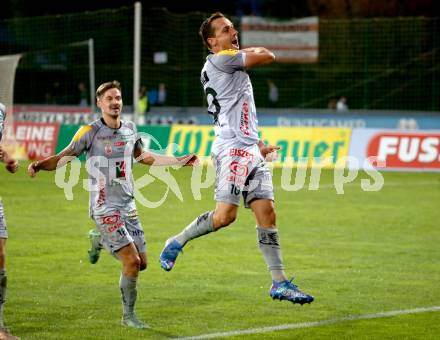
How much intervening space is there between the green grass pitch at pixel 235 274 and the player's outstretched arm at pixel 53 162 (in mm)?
1320

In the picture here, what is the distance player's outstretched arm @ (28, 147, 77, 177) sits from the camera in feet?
27.4

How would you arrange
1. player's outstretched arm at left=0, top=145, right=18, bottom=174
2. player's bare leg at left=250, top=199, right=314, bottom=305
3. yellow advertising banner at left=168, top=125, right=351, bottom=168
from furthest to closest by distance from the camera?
yellow advertising banner at left=168, top=125, right=351, bottom=168 < player's bare leg at left=250, top=199, right=314, bottom=305 < player's outstretched arm at left=0, top=145, right=18, bottom=174

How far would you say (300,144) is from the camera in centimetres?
2603

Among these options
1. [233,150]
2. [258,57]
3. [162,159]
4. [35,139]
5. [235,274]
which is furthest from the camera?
[35,139]

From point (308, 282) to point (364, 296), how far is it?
92cm

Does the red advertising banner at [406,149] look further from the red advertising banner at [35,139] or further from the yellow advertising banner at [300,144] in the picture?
the red advertising banner at [35,139]

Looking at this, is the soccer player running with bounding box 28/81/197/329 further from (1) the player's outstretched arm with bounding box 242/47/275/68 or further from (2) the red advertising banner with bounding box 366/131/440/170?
(2) the red advertising banner with bounding box 366/131/440/170

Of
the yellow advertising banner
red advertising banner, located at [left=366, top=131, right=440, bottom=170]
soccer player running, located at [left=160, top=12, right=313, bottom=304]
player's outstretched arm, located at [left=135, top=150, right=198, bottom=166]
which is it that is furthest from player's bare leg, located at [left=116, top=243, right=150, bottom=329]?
red advertising banner, located at [left=366, top=131, right=440, bottom=170]

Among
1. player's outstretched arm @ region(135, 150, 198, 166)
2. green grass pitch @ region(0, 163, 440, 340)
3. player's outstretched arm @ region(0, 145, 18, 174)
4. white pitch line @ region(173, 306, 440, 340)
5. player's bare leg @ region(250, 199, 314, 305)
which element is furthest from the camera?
player's outstretched arm @ region(135, 150, 198, 166)

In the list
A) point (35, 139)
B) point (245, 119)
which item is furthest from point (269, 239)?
point (35, 139)

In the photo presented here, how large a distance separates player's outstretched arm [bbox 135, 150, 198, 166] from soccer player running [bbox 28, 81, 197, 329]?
26 centimetres

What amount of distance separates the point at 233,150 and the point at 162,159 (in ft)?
2.49

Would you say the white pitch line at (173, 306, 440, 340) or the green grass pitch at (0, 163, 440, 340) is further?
the green grass pitch at (0, 163, 440, 340)

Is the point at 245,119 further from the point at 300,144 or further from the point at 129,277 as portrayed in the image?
the point at 300,144
